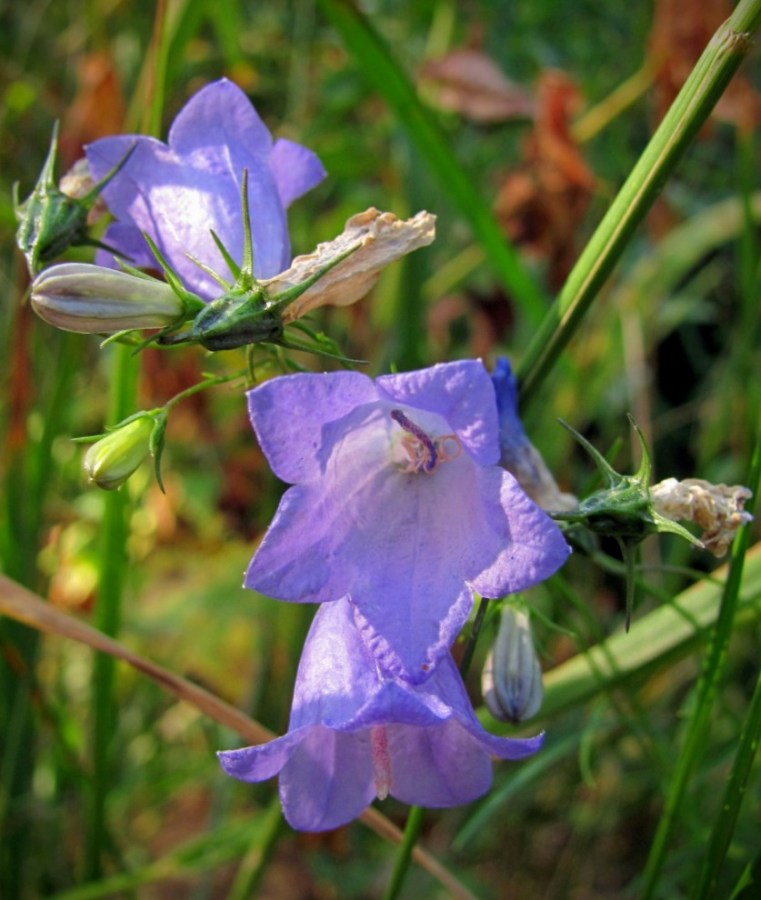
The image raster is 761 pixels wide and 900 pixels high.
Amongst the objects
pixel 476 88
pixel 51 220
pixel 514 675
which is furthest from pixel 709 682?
pixel 476 88

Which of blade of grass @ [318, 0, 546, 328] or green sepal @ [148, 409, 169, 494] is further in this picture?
blade of grass @ [318, 0, 546, 328]

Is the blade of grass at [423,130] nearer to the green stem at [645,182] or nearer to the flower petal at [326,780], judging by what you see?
the green stem at [645,182]

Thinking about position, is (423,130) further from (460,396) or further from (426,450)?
(460,396)

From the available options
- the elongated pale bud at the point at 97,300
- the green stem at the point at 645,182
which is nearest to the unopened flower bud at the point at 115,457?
the elongated pale bud at the point at 97,300

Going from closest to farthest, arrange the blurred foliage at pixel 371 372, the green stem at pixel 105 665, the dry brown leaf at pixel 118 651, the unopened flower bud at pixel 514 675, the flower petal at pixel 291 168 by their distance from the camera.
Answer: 1. the unopened flower bud at pixel 514 675
2. the flower petal at pixel 291 168
3. the dry brown leaf at pixel 118 651
4. the green stem at pixel 105 665
5. the blurred foliage at pixel 371 372

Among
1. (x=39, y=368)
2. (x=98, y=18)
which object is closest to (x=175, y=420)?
(x=39, y=368)

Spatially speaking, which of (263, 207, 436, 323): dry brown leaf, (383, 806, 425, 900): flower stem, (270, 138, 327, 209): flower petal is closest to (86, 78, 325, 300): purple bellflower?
(270, 138, 327, 209): flower petal

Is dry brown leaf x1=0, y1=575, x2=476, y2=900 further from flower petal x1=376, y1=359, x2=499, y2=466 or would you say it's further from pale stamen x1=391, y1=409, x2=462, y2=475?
flower petal x1=376, y1=359, x2=499, y2=466
